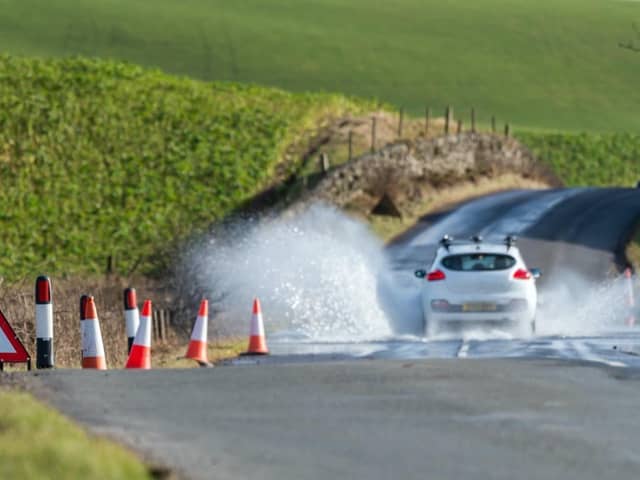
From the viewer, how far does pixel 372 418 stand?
13.2 meters

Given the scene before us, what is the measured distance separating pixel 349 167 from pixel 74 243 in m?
8.59

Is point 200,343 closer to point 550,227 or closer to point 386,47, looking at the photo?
point 550,227

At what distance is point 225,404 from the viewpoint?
14172mm

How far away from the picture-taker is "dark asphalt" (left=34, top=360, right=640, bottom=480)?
10.8 metres

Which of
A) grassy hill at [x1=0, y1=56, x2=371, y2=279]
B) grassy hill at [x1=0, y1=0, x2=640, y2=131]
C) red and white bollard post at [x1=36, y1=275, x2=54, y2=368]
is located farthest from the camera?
grassy hill at [x1=0, y1=0, x2=640, y2=131]

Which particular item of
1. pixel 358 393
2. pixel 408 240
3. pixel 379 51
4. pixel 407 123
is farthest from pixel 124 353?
pixel 379 51

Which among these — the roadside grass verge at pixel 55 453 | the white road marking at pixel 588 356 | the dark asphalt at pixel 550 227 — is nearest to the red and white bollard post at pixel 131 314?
the white road marking at pixel 588 356

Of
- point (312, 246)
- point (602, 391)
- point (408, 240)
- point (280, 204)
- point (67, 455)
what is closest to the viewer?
point (67, 455)

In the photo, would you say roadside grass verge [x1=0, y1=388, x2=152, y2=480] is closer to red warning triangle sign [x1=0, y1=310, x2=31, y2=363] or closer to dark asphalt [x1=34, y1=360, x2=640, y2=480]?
dark asphalt [x1=34, y1=360, x2=640, y2=480]

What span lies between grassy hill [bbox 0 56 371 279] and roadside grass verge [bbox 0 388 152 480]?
32881 millimetres

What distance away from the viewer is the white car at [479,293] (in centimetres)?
2706

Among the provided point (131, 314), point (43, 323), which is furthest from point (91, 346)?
point (131, 314)

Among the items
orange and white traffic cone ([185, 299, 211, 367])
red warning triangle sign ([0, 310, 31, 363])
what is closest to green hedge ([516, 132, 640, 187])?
orange and white traffic cone ([185, 299, 211, 367])

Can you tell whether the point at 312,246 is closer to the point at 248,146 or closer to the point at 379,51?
the point at 248,146
